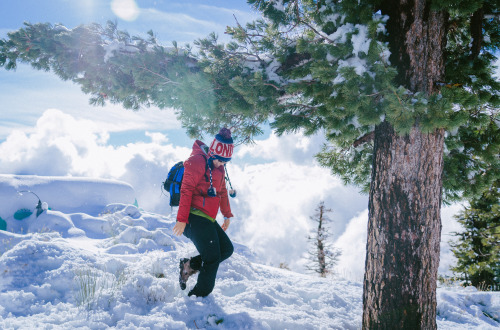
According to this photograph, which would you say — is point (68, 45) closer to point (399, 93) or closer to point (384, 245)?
point (399, 93)

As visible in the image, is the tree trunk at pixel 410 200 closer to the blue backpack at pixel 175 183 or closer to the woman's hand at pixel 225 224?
the woman's hand at pixel 225 224

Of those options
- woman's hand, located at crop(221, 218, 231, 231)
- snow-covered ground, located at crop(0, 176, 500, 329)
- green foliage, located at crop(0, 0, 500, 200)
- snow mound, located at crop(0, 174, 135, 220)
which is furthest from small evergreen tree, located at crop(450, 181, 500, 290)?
snow mound, located at crop(0, 174, 135, 220)

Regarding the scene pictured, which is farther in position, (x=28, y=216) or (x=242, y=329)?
(x=28, y=216)

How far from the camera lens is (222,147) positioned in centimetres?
382

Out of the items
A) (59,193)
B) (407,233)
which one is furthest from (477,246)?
(59,193)

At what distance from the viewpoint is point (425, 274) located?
3.34m

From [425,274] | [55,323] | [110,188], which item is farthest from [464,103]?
[110,188]

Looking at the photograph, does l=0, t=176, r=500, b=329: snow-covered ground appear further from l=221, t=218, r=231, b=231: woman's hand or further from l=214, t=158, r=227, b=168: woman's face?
l=214, t=158, r=227, b=168: woman's face

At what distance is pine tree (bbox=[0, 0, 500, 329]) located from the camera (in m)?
3.10

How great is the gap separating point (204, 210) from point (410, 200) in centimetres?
256

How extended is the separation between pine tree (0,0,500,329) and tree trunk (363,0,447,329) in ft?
0.04

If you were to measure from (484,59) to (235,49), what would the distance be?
11.7ft

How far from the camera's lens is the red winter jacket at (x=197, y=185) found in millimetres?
3510

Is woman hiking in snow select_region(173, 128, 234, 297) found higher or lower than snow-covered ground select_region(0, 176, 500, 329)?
higher
